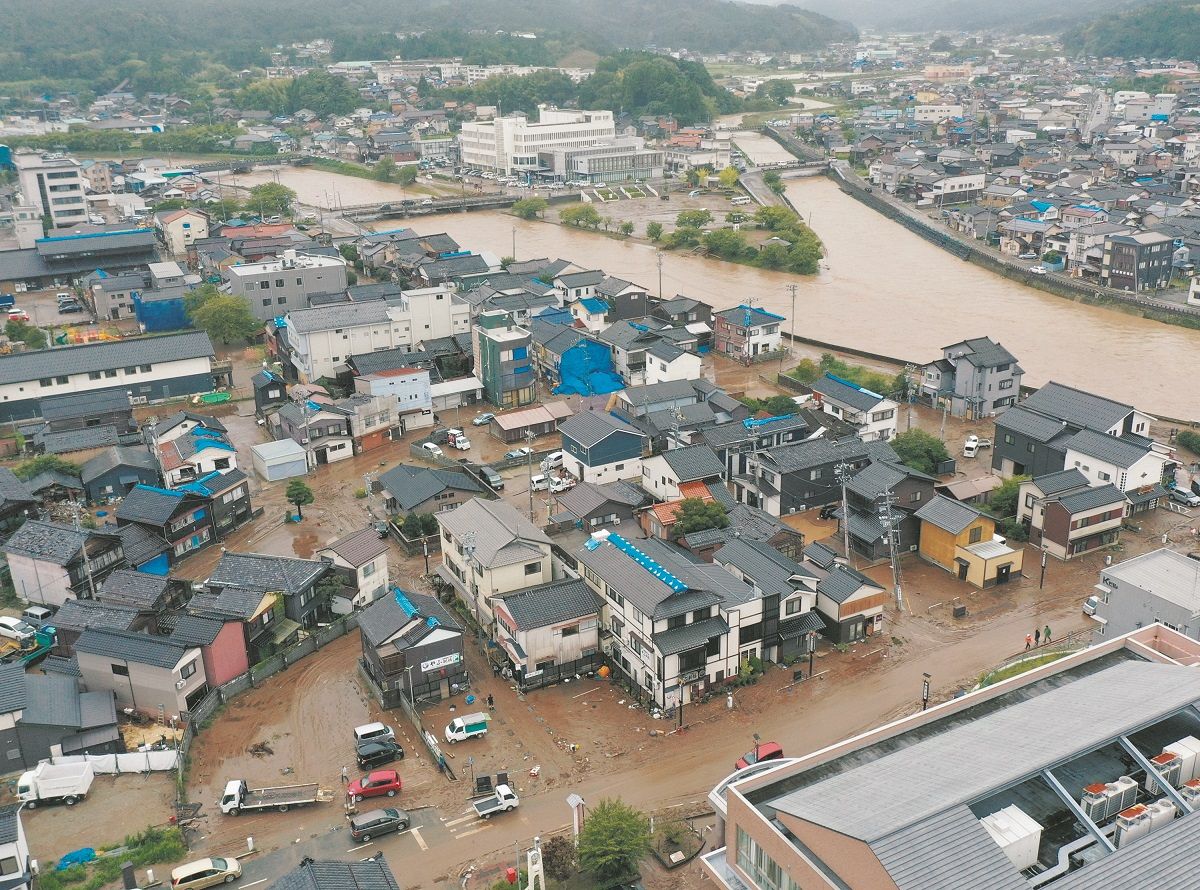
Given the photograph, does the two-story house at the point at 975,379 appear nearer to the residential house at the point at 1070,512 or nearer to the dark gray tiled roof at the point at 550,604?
the residential house at the point at 1070,512

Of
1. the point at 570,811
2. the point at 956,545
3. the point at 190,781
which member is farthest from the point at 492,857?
the point at 956,545

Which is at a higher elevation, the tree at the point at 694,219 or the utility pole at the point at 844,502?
the tree at the point at 694,219

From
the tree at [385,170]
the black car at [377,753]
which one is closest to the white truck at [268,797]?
the black car at [377,753]

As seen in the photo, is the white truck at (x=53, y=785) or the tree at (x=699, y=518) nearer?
the white truck at (x=53, y=785)

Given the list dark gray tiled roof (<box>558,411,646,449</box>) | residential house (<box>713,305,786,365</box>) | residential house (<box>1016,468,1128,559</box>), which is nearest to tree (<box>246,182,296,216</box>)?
residential house (<box>713,305,786,365</box>)

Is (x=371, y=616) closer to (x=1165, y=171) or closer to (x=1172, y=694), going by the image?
(x=1172, y=694)

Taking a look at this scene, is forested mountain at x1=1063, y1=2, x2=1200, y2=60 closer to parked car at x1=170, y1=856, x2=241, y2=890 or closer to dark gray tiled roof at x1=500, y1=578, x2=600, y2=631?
dark gray tiled roof at x1=500, y1=578, x2=600, y2=631
